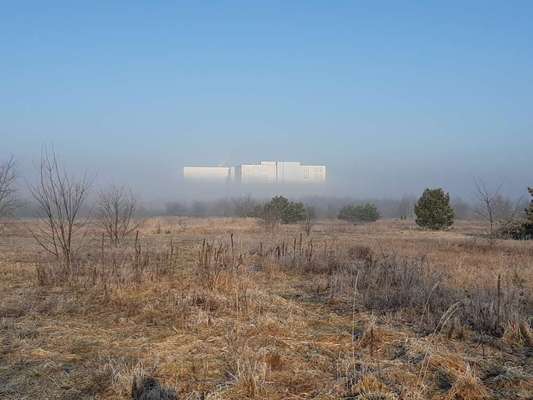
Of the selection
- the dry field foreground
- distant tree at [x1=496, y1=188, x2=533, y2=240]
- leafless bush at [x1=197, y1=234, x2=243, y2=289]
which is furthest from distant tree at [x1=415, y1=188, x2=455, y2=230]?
leafless bush at [x1=197, y1=234, x2=243, y2=289]

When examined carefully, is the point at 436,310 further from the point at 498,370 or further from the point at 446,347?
the point at 498,370

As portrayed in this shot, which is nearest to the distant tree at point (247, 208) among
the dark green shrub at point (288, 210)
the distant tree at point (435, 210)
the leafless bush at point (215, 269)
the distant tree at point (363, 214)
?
the dark green shrub at point (288, 210)

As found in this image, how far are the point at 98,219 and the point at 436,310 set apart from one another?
12.3 meters

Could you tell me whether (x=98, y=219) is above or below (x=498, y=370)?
above

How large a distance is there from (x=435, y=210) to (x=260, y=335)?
2687 cm

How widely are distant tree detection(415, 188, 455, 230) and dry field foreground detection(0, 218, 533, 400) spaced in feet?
71.4

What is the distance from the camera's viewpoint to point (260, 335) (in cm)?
467

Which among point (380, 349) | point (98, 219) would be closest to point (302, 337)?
point (380, 349)

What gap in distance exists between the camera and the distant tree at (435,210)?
29.2 m

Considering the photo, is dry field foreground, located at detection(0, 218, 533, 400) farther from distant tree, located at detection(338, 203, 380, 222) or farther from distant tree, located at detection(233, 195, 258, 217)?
distant tree, located at detection(338, 203, 380, 222)

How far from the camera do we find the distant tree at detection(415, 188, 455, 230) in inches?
1150

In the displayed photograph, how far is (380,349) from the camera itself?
430 cm

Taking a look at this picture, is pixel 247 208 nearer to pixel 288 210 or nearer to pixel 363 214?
pixel 288 210

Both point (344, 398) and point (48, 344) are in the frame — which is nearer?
point (344, 398)
